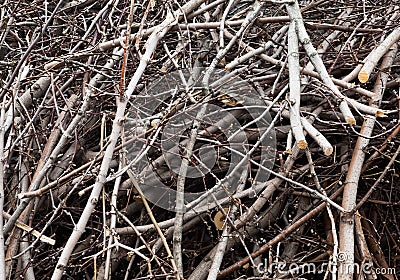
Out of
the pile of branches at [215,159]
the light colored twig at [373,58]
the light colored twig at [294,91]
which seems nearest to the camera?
the light colored twig at [294,91]

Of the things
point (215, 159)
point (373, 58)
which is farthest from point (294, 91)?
point (215, 159)

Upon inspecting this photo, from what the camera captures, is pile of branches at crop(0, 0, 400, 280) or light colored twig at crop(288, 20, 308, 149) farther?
pile of branches at crop(0, 0, 400, 280)

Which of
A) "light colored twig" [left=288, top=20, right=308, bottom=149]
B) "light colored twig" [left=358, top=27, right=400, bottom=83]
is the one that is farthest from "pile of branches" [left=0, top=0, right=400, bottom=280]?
"light colored twig" [left=288, top=20, right=308, bottom=149]

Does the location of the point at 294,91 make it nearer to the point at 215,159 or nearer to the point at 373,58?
the point at 373,58

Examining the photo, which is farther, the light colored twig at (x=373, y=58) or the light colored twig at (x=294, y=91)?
the light colored twig at (x=373, y=58)

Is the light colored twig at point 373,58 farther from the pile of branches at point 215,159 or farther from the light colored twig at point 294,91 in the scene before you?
the light colored twig at point 294,91

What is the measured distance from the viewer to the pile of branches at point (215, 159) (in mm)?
1365

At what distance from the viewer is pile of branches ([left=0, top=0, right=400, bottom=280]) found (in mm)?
1365

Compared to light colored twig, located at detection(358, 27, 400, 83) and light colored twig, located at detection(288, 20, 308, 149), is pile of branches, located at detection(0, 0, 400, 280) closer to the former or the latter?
light colored twig, located at detection(358, 27, 400, 83)

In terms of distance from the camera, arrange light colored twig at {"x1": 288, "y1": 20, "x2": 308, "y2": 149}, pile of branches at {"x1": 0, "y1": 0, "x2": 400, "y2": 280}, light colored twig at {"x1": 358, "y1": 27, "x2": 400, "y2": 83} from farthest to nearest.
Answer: pile of branches at {"x1": 0, "y1": 0, "x2": 400, "y2": 280} < light colored twig at {"x1": 358, "y1": 27, "x2": 400, "y2": 83} < light colored twig at {"x1": 288, "y1": 20, "x2": 308, "y2": 149}

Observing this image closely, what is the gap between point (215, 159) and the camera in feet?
5.00

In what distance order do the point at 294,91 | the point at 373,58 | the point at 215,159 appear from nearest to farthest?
the point at 294,91 < the point at 373,58 < the point at 215,159

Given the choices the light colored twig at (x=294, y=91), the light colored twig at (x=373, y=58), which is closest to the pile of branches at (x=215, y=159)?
the light colored twig at (x=373, y=58)

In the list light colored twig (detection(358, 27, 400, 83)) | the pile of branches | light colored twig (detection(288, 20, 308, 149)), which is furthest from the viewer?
the pile of branches
